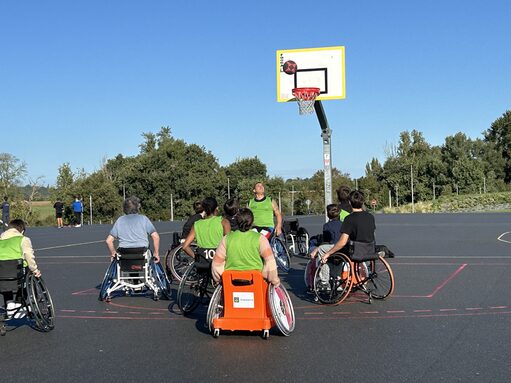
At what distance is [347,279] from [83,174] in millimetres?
71435

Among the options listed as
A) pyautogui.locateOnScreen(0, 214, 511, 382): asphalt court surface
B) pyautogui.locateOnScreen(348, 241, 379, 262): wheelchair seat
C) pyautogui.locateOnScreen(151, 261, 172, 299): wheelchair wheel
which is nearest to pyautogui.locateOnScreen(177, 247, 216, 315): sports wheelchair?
pyautogui.locateOnScreen(0, 214, 511, 382): asphalt court surface

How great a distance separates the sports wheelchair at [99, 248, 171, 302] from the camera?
905 cm

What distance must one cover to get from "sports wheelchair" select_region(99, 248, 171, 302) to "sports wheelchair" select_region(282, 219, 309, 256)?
18.7ft

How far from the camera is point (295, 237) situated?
1502 centimetres

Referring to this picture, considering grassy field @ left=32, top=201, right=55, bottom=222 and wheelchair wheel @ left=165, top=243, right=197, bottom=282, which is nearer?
wheelchair wheel @ left=165, top=243, right=197, bottom=282

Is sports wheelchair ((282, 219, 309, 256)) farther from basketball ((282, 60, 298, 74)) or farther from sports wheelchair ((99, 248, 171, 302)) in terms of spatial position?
sports wheelchair ((99, 248, 171, 302))

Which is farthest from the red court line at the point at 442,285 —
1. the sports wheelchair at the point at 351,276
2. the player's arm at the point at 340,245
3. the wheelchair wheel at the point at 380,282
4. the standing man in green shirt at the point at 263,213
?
the standing man in green shirt at the point at 263,213

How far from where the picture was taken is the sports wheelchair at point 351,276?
27.7ft

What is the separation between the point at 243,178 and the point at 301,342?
7280 cm

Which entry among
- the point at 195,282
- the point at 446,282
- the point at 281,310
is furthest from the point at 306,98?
the point at 281,310

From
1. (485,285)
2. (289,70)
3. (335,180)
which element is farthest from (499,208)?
(485,285)

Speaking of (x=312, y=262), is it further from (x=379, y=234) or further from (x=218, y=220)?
(x=379, y=234)

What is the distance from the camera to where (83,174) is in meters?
76.3

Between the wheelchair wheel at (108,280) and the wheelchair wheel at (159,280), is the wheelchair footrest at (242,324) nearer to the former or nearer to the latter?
the wheelchair wheel at (159,280)
